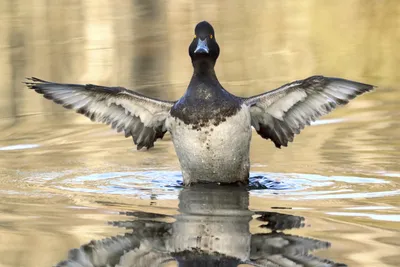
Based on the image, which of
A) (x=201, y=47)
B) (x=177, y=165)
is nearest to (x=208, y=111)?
(x=201, y=47)

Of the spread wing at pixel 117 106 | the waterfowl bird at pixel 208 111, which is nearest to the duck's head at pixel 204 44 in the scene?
the waterfowl bird at pixel 208 111

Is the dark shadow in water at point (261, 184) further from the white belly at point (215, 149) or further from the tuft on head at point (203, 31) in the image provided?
the tuft on head at point (203, 31)

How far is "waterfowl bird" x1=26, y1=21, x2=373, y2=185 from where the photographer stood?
9.16 m

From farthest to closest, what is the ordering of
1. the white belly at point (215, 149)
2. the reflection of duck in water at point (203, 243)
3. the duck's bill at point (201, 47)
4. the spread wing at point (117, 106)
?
Answer: 1. the spread wing at point (117, 106)
2. the duck's bill at point (201, 47)
3. the white belly at point (215, 149)
4. the reflection of duck in water at point (203, 243)

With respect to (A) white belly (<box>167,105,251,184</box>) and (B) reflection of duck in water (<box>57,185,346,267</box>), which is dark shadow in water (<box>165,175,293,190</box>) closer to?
(A) white belly (<box>167,105,251,184</box>)

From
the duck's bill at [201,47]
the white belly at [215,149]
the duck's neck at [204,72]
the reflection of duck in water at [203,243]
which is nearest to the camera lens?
the reflection of duck in water at [203,243]

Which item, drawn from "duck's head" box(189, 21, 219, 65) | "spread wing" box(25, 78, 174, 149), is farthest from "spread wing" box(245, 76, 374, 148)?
"spread wing" box(25, 78, 174, 149)

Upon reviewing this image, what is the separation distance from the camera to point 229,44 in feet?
66.5

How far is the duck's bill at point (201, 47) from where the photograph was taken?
9547 millimetres

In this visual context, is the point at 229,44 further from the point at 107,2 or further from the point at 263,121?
the point at 263,121

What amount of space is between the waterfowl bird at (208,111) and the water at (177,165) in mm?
274

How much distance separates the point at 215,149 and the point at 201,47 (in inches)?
39.8

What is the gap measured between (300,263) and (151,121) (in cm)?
421

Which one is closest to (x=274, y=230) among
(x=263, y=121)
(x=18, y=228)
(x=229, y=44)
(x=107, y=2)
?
(x=18, y=228)
